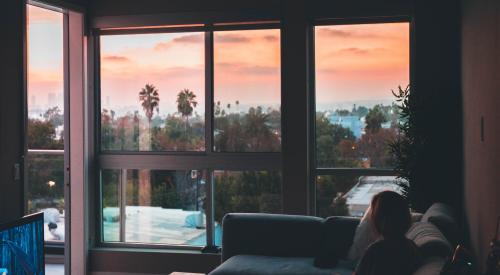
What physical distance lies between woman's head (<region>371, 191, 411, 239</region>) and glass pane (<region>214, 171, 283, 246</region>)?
3006 mm

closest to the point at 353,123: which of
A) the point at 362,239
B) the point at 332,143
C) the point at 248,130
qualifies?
the point at 332,143

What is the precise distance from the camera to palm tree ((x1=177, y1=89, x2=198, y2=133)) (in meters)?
6.25

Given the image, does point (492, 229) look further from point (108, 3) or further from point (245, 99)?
point (108, 3)

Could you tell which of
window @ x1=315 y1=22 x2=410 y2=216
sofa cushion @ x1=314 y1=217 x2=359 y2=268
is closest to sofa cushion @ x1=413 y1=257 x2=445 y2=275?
sofa cushion @ x1=314 y1=217 x2=359 y2=268

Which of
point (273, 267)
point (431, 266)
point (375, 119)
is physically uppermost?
point (375, 119)

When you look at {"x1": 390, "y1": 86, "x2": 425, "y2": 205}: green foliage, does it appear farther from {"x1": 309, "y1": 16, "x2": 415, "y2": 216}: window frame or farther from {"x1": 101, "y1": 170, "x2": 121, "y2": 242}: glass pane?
{"x1": 101, "y1": 170, "x2": 121, "y2": 242}: glass pane

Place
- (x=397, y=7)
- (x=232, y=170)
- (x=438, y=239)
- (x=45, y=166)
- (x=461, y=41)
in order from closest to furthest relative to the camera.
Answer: (x=438, y=239) → (x=461, y=41) → (x=397, y=7) → (x=232, y=170) → (x=45, y=166)

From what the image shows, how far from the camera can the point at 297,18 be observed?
5.84 meters

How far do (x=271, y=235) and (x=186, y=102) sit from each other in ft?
6.13

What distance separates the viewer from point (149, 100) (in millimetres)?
6359

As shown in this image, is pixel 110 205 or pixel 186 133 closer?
pixel 186 133

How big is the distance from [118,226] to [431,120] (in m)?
3.25

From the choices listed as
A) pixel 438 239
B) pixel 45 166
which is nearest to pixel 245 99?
pixel 45 166

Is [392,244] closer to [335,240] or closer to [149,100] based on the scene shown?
[335,240]
